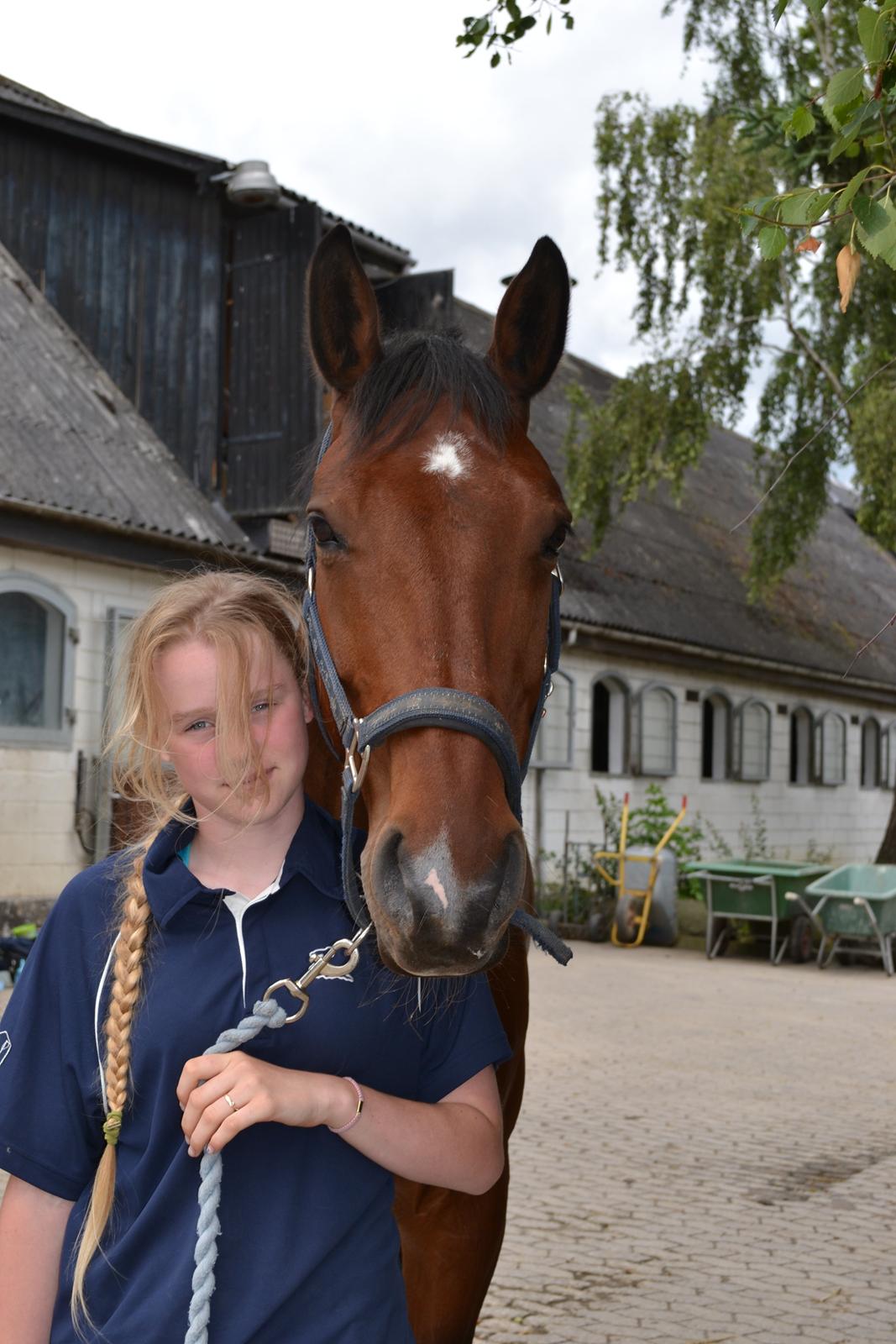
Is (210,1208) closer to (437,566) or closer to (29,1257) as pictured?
(29,1257)

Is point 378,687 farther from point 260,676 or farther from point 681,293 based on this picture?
point 681,293

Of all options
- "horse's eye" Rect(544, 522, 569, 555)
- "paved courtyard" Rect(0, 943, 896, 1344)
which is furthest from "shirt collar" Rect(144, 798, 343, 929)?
"paved courtyard" Rect(0, 943, 896, 1344)

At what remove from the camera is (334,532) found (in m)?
2.08

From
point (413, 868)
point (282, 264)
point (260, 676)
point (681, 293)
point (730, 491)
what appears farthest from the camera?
point (730, 491)

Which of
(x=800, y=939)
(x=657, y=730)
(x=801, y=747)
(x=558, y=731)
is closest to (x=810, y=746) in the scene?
(x=801, y=747)

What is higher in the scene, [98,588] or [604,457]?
[604,457]

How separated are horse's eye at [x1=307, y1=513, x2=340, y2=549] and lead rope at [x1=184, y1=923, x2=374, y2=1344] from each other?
2.10 feet

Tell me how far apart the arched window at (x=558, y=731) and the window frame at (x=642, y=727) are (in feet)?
5.30

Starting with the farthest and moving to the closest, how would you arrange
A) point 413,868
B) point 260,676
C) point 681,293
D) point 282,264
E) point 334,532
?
point 681,293, point 282,264, point 334,532, point 260,676, point 413,868

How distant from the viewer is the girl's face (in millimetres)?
1755

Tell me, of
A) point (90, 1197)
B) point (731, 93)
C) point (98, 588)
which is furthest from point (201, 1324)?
point (731, 93)

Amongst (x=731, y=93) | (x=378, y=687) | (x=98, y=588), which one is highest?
(x=731, y=93)

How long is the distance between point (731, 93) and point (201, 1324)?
18.6m

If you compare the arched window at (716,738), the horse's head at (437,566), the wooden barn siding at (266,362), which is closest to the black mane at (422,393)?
the horse's head at (437,566)
